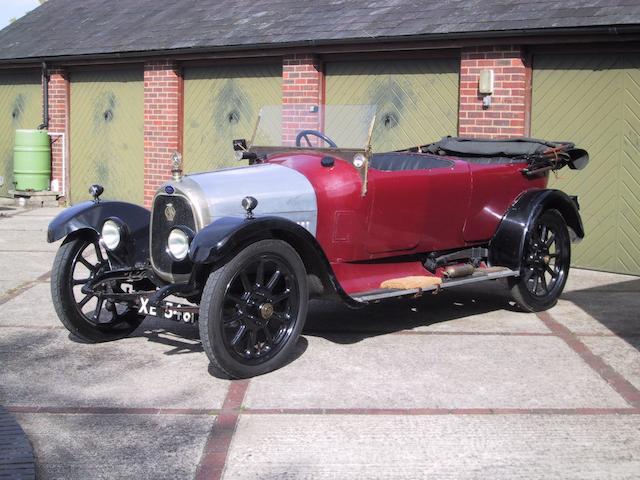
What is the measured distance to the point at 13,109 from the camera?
54.5 ft

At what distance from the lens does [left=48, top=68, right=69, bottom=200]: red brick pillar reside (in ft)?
50.2

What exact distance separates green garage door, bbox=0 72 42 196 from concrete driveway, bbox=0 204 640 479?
9391 millimetres

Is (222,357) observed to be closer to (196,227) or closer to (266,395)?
(266,395)

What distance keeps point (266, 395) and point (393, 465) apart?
47.8 inches

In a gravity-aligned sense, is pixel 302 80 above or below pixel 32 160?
above

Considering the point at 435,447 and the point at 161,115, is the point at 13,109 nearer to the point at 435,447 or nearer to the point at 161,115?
the point at 161,115

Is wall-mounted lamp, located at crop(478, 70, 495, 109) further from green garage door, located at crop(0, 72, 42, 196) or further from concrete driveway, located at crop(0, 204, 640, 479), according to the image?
green garage door, located at crop(0, 72, 42, 196)

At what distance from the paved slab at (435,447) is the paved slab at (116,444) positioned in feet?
0.78

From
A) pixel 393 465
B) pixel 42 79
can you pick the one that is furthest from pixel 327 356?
pixel 42 79

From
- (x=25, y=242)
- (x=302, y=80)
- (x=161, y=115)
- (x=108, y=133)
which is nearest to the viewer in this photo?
(x=25, y=242)

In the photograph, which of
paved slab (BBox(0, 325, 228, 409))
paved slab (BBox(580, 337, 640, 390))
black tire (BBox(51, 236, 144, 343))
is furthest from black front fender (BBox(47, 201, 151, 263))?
paved slab (BBox(580, 337, 640, 390))

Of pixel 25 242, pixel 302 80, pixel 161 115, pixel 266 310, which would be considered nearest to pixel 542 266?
pixel 266 310

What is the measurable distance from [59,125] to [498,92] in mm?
8489

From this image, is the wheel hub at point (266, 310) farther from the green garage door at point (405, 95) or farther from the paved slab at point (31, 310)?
the green garage door at point (405, 95)
